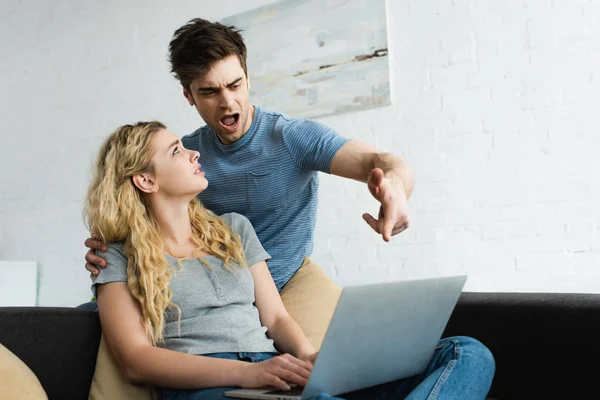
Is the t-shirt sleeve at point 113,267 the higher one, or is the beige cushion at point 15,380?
the t-shirt sleeve at point 113,267

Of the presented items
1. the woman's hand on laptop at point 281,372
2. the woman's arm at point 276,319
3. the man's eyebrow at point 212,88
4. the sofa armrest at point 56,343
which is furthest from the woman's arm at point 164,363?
the man's eyebrow at point 212,88

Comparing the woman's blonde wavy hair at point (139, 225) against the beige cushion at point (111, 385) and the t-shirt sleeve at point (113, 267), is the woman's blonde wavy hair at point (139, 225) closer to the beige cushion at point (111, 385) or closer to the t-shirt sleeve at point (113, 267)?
the t-shirt sleeve at point (113, 267)

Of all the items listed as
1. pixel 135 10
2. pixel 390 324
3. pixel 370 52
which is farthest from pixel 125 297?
pixel 135 10

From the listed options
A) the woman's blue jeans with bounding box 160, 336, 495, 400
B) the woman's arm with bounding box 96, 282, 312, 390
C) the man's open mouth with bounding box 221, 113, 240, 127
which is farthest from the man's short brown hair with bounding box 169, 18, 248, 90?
the woman's blue jeans with bounding box 160, 336, 495, 400

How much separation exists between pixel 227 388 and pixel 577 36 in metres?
2.01

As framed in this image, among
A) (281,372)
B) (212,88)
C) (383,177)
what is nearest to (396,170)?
(383,177)

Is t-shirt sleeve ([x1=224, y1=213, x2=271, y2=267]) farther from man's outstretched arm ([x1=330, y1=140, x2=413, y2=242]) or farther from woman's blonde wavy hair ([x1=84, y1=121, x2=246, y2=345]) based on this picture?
man's outstretched arm ([x1=330, y1=140, x2=413, y2=242])

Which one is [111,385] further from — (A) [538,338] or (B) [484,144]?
(B) [484,144]

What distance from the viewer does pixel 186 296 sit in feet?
5.37

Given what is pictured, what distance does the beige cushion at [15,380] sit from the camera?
4.48ft

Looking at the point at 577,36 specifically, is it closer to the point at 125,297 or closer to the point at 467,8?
the point at 467,8

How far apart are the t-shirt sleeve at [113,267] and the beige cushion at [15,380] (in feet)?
0.76

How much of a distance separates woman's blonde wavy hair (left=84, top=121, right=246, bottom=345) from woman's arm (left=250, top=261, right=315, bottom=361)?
0.08m

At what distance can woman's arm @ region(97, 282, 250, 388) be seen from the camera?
4.78ft
